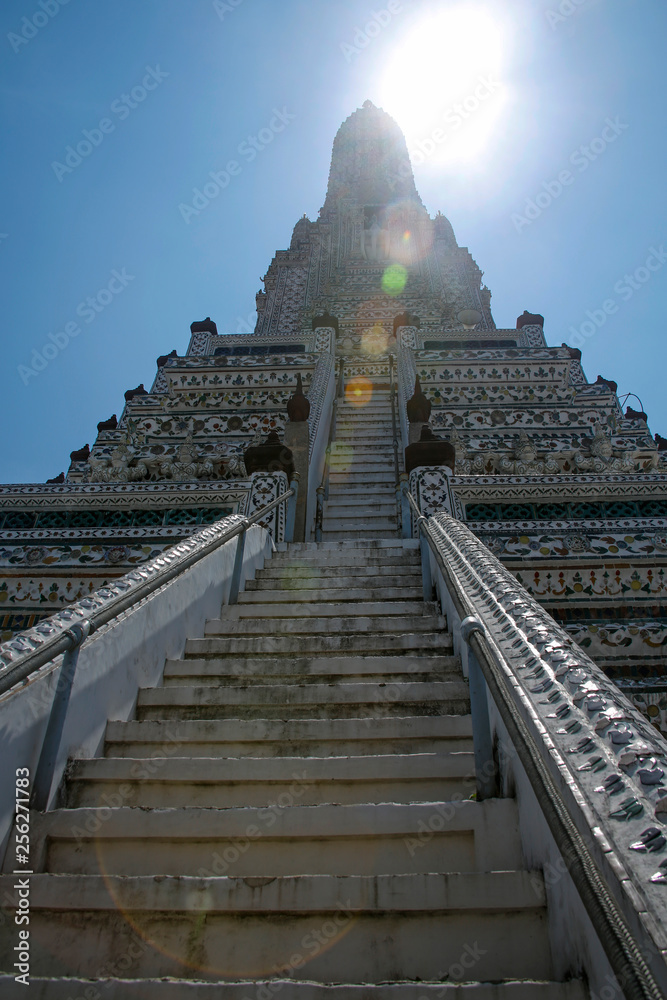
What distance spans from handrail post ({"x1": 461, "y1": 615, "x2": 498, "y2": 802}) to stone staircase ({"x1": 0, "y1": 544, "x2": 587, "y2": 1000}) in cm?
11

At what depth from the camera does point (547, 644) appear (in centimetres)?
229

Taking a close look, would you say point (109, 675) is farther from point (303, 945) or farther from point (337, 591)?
point (337, 591)

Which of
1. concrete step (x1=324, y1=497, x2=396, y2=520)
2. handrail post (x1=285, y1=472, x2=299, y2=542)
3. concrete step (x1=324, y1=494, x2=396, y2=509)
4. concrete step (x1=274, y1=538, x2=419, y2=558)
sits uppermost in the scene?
concrete step (x1=324, y1=494, x2=396, y2=509)

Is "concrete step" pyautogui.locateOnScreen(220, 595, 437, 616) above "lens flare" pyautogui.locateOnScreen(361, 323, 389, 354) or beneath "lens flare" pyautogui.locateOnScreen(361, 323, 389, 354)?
beneath

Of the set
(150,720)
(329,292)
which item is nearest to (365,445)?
(150,720)

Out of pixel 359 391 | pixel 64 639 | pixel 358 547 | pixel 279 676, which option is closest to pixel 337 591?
pixel 358 547

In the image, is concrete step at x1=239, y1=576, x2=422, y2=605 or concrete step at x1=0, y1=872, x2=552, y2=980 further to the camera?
concrete step at x1=239, y1=576, x2=422, y2=605

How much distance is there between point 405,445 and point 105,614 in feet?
24.3

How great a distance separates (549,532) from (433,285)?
17.2m

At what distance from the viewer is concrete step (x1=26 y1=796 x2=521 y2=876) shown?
7.12 ft

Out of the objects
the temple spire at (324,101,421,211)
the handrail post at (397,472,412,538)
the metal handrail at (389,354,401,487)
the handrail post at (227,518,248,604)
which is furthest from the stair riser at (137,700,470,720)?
the temple spire at (324,101,421,211)

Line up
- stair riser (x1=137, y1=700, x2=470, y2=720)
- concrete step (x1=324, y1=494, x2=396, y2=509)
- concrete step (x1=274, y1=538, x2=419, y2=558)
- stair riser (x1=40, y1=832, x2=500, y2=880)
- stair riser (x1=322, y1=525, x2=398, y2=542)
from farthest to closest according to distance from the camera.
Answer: concrete step (x1=324, y1=494, x2=396, y2=509)
stair riser (x1=322, y1=525, x2=398, y2=542)
concrete step (x1=274, y1=538, x2=419, y2=558)
stair riser (x1=137, y1=700, x2=470, y2=720)
stair riser (x1=40, y1=832, x2=500, y2=880)

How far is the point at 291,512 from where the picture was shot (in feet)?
24.4

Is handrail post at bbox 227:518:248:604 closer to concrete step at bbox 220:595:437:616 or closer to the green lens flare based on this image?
concrete step at bbox 220:595:437:616
